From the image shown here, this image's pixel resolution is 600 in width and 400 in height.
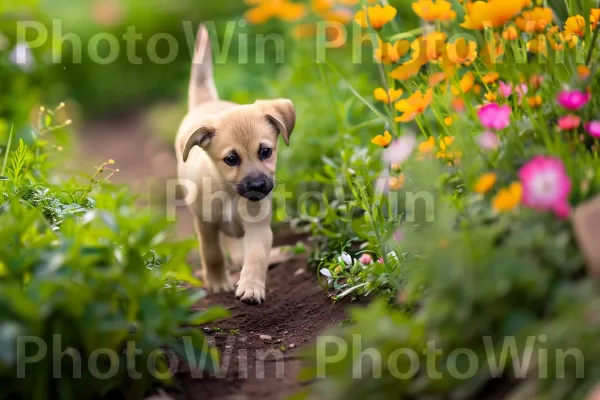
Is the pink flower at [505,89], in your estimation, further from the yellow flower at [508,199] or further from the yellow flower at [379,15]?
the yellow flower at [508,199]

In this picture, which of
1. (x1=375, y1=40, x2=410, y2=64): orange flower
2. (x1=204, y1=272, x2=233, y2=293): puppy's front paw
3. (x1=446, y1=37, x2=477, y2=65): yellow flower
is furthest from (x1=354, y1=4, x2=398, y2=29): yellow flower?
(x1=204, y1=272, x2=233, y2=293): puppy's front paw

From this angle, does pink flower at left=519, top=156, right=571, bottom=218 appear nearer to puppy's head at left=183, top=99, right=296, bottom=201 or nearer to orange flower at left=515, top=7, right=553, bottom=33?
orange flower at left=515, top=7, right=553, bottom=33

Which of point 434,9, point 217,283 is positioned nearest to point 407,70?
point 434,9

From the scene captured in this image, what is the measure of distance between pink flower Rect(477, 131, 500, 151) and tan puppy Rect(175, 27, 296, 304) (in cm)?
117

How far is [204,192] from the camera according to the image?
380 centimetres

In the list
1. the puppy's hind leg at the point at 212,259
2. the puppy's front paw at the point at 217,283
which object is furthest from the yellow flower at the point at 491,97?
the puppy's front paw at the point at 217,283

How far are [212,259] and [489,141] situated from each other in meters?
1.84

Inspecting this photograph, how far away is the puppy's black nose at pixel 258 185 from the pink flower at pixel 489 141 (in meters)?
1.13

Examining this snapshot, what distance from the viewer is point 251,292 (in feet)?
11.0

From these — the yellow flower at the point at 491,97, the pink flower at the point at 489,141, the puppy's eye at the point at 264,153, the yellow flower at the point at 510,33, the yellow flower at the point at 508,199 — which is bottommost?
the puppy's eye at the point at 264,153

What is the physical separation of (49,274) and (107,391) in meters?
0.41

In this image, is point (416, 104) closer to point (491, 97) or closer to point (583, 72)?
point (491, 97)

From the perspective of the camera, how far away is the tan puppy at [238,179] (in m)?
3.49

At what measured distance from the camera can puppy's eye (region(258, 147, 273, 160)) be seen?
358 centimetres
